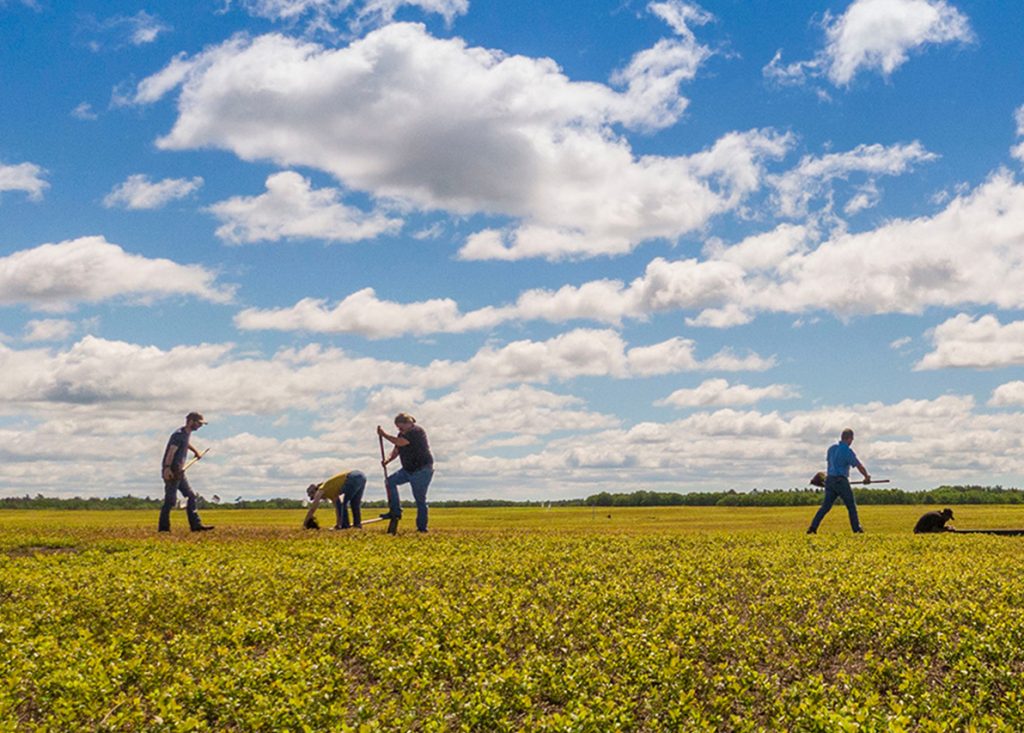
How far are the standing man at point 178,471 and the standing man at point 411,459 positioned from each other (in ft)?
21.0

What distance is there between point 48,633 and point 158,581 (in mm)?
2934

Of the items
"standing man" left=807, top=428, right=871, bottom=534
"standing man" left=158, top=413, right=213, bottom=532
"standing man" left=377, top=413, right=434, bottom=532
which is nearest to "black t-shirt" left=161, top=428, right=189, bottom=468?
"standing man" left=158, top=413, right=213, bottom=532

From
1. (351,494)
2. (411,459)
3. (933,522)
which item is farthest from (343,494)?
(933,522)

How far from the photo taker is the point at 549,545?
21.5 metres

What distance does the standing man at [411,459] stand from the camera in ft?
81.8

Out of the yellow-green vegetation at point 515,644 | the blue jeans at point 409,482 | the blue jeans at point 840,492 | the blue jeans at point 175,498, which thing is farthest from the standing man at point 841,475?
the blue jeans at point 175,498

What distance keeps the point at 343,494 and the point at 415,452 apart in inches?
158

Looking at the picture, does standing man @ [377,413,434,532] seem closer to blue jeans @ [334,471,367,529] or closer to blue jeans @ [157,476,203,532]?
blue jeans @ [334,471,367,529]

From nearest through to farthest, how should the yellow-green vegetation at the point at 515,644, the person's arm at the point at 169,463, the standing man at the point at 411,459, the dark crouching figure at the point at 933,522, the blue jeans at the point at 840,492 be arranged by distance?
the yellow-green vegetation at the point at 515,644 → the standing man at the point at 411,459 → the person's arm at the point at 169,463 → the blue jeans at the point at 840,492 → the dark crouching figure at the point at 933,522

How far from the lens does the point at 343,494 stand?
27.7m

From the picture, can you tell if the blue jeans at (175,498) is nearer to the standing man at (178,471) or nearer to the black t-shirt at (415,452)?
the standing man at (178,471)

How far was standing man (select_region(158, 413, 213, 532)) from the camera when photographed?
27078 mm

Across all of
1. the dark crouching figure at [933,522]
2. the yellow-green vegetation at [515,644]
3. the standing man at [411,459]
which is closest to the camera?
the yellow-green vegetation at [515,644]

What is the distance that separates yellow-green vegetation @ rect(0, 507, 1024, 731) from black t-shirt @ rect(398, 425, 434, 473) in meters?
6.21
